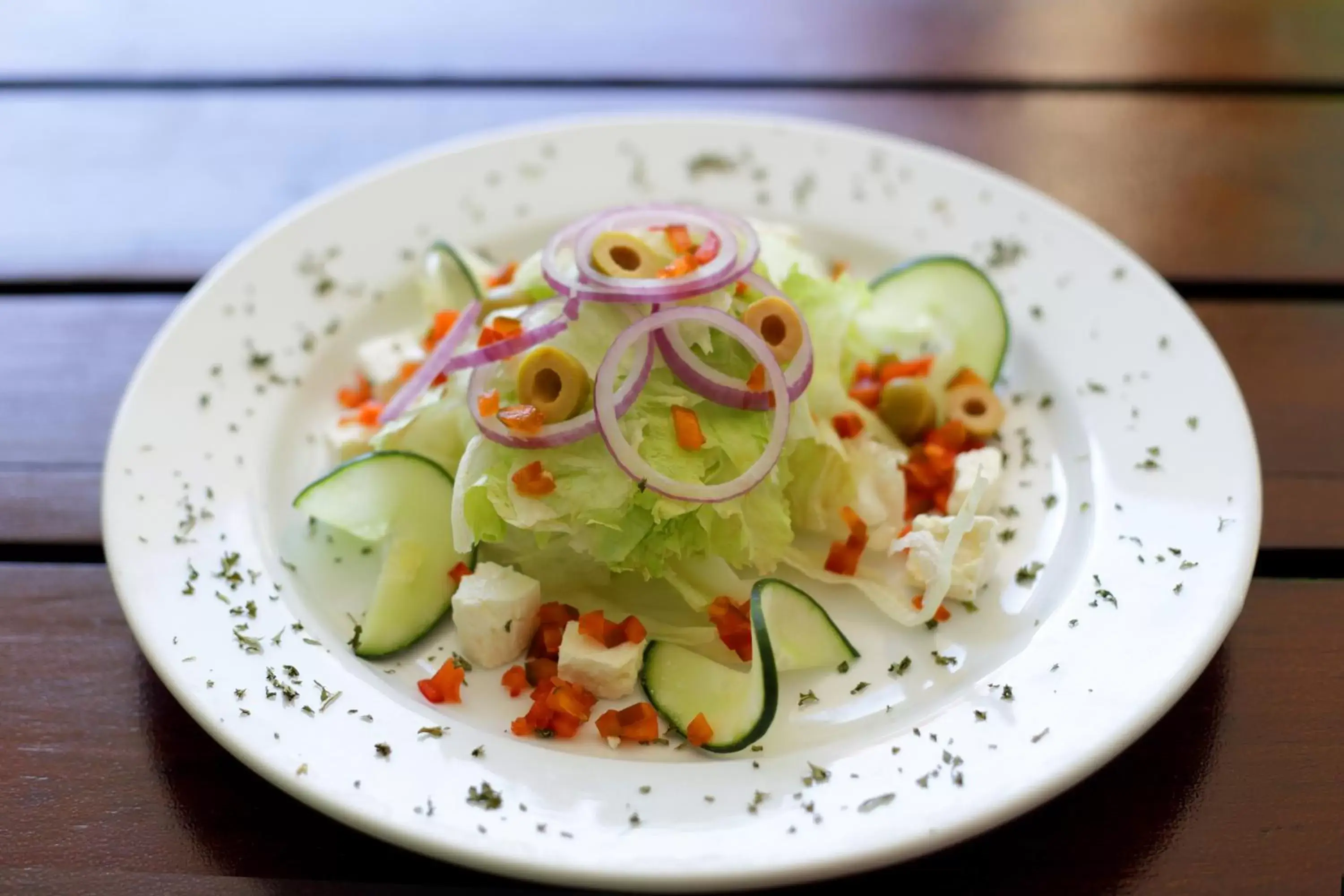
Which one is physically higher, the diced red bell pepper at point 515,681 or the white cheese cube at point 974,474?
the white cheese cube at point 974,474

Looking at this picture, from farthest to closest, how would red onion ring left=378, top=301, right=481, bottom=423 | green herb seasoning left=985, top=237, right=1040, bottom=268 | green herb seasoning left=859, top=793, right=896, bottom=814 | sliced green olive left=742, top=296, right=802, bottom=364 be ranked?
green herb seasoning left=985, top=237, right=1040, bottom=268 → red onion ring left=378, top=301, right=481, bottom=423 → sliced green olive left=742, top=296, right=802, bottom=364 → green herb seasoning left=859, top=793, right=896, bottom=814

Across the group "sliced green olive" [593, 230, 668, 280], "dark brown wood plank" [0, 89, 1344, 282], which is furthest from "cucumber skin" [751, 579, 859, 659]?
"dark brown wood plank" [0, 89, 1344, 282]

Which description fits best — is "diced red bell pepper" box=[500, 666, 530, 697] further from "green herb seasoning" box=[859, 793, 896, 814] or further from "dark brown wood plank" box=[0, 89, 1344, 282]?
"dark brown wood plank" box=[0, 89, 1344, 282]

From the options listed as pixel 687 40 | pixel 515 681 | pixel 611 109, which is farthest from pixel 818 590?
pixel 687 40

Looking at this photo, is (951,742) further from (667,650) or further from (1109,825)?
(667,650)

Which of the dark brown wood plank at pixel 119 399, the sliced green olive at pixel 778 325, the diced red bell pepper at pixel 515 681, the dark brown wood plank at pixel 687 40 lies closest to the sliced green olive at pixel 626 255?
the sliced green olive at pixel 778 325

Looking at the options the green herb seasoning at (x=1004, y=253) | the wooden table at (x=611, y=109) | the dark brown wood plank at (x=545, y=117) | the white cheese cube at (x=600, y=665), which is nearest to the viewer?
the wooden table at (x=611, y=109)

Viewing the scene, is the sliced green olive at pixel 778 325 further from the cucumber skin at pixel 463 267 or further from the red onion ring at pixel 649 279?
the cucumber skin at pixel 463 267

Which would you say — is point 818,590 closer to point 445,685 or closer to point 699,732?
point 699,732
